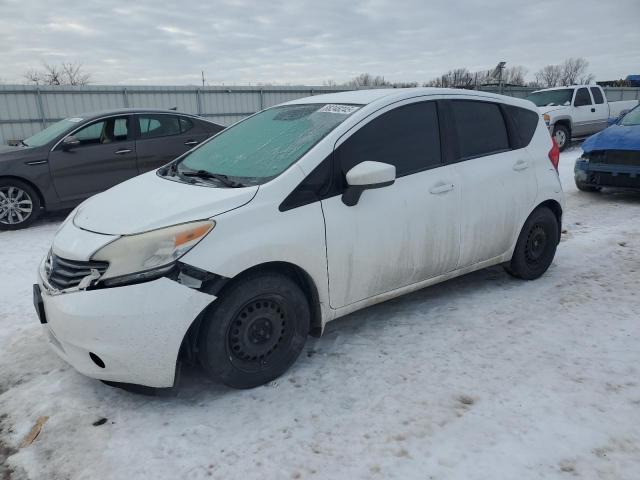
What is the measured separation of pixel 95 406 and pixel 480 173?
3101mm

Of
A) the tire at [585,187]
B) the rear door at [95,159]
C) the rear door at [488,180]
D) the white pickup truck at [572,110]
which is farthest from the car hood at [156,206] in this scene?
the white pickup truck at [572,110]

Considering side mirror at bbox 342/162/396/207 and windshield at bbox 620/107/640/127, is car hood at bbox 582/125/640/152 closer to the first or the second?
windshield at bbox 620/107/640/127

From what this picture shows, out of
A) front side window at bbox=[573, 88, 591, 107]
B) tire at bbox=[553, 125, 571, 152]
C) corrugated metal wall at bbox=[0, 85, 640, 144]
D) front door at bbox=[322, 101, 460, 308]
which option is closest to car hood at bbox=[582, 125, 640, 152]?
front door at bbox=[322, 101, 460, 308]

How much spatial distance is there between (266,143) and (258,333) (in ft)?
4.41

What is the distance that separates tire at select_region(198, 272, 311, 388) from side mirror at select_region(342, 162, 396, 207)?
25.6 inches

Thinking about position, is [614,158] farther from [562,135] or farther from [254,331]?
[254,331]

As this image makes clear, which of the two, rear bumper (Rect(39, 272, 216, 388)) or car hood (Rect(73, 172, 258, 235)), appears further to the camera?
car hood (Rect(73, 172, 258, 235))

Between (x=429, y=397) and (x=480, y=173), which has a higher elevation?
(x=480, y=173)

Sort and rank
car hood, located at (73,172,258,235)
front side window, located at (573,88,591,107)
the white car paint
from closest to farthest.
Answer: car hood, located at (73,172,258,235), the white car paint, front side window, located at (573,88,591,107)

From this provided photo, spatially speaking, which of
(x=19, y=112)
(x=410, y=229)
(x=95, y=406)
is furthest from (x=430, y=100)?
(x=19, y=112)

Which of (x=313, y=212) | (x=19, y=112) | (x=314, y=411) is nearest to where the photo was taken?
(x=314, y=411)

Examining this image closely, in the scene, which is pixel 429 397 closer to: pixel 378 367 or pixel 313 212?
pixel 378 367

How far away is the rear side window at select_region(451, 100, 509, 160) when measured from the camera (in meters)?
3.85

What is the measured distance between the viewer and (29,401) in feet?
9.40
